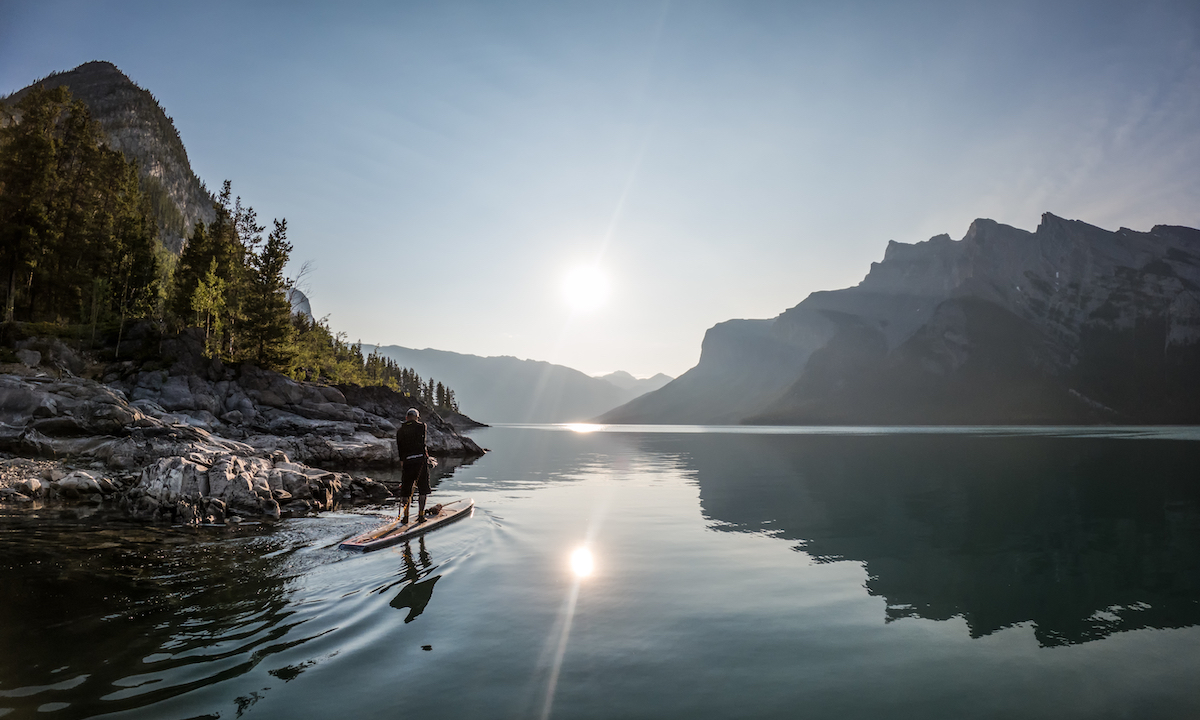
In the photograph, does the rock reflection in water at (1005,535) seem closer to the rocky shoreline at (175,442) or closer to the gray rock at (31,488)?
the rocky shoreline at (175,442)

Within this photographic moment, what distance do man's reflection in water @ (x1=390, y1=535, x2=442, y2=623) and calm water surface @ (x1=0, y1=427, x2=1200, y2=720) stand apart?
11 cm

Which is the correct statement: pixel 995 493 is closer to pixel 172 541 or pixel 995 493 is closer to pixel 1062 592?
pixel 1062 592

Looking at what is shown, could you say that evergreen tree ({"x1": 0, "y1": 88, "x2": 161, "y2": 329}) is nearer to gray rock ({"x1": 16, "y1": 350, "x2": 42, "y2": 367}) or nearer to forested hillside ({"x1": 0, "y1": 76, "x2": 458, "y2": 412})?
forested hillside ({"x1": 0, "y1": 76, "x2": 458, "y2": 412})

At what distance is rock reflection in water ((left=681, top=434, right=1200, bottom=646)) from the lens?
12875 millimetres

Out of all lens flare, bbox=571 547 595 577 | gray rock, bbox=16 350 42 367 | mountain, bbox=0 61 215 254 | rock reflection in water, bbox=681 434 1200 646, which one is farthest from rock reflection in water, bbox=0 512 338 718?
mountain, bbox=0 61 215 254

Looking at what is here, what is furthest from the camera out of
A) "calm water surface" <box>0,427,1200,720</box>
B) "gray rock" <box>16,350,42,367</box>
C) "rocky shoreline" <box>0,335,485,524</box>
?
"gray rock" <box>16,350,42,367</box>

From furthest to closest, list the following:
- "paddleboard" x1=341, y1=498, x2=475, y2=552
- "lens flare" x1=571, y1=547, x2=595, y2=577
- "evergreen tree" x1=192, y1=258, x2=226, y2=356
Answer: "evergreen tree" x1=192, y1=258, x2=226, y2=356 < "paddleboard" x1=341, y1=498, x2=475, y2=552 < "lens flare" x1=571, y1=547, x2=595, y2=577

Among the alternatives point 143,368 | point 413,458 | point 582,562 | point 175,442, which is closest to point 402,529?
point 413,458

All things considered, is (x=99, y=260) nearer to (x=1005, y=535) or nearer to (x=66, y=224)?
(x=66, y=224)

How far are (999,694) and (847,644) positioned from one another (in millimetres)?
2419

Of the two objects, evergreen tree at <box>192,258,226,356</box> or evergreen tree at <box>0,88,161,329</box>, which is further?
evergreen tree at <box>192,258,226,356</box>

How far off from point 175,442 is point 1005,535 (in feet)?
129

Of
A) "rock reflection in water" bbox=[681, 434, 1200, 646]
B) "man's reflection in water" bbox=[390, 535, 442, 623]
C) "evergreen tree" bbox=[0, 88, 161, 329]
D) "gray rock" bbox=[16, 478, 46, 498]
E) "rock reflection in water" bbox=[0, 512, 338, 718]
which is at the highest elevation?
"evergreen tree" bbox=[0, 88, 161, 329]

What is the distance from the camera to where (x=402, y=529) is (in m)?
19.0
